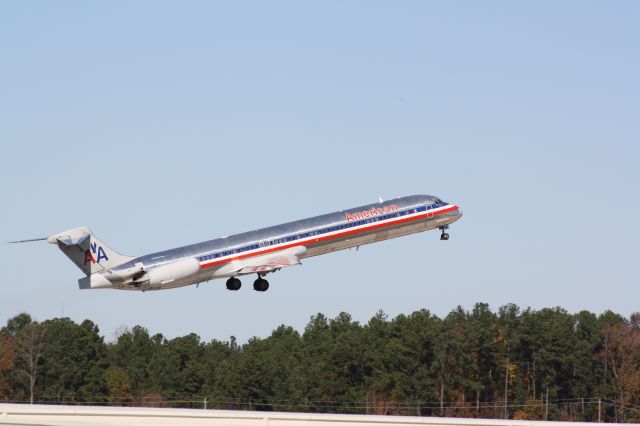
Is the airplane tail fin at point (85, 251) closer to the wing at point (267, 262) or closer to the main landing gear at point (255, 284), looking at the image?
the wing at point (267, 262)

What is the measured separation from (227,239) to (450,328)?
87089 millimetres

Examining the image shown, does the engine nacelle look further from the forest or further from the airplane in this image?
the forest

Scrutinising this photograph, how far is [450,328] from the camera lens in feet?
555

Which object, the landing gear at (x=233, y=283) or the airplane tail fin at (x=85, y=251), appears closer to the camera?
the airplane tail fin at (x=85, y=251)

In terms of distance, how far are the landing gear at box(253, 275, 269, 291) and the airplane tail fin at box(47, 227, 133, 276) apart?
400 inches

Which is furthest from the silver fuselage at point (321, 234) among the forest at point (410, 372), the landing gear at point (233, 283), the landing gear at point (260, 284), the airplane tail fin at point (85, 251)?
the forest at point (410, 372)

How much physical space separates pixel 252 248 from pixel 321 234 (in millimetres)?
5016

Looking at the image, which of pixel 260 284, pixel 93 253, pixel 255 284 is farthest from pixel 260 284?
pixel 93 253

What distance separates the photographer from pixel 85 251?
8275cm

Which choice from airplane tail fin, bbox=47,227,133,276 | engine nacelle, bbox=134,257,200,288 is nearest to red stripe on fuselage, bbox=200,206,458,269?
engine nacelle, bbox=134,257,200,288

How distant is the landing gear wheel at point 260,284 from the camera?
293ft

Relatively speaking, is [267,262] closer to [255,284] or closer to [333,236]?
[255,284]

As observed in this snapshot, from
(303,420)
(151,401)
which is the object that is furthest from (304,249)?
(151,401)

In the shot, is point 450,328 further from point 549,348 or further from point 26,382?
point 26,382
